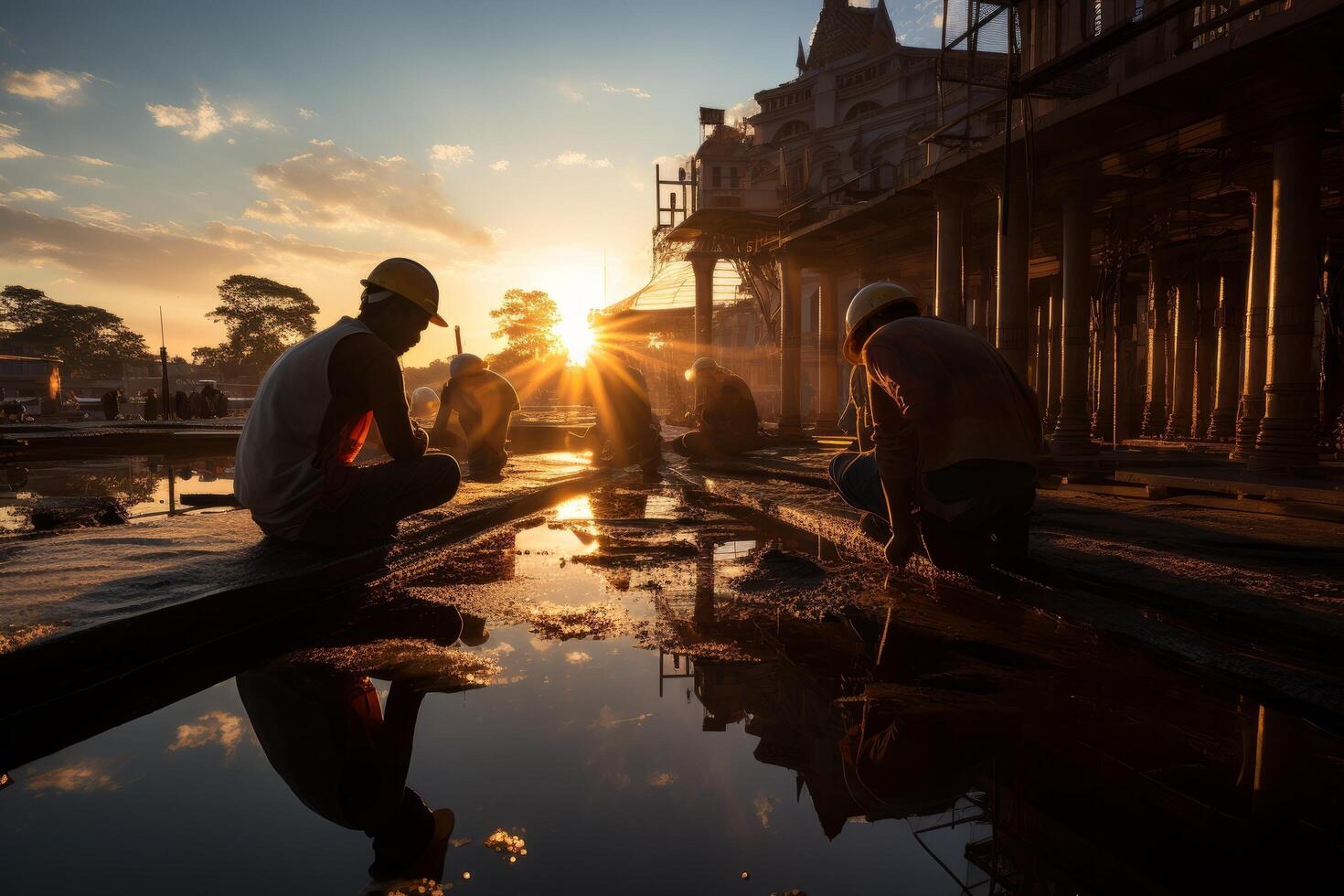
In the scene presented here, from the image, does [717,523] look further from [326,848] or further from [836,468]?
[326,848]

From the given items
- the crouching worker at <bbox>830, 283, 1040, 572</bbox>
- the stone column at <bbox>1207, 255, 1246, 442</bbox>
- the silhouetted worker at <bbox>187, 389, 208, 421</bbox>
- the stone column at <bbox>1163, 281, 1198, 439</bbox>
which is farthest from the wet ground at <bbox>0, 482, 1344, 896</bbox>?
the silhouetted worker at <bbox>187, 389, 208, 421</bbox>

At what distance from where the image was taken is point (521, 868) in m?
1.27

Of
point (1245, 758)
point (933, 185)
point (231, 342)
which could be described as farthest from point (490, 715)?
point (231, 342)

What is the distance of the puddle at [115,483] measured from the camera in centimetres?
605

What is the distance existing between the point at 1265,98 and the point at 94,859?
980cm

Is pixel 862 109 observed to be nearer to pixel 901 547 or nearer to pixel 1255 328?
pixel 1255 328

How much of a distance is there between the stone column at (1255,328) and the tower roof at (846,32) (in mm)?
45082

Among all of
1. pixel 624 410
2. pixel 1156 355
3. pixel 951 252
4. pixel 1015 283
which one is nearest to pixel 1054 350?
pixel 1156 355

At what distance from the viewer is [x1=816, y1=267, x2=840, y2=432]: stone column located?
18.0 m

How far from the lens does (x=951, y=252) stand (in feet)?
36.7

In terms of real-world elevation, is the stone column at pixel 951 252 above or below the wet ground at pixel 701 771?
above

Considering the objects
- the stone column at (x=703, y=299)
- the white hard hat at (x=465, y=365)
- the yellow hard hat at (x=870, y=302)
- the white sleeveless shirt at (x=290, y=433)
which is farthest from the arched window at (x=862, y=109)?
the white sleeveless shirt at (x=290, y=433)

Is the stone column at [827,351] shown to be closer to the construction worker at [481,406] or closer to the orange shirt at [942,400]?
the construction worker at [481,406]

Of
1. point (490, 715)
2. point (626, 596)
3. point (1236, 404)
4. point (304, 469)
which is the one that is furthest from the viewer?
point (1236, 404)
